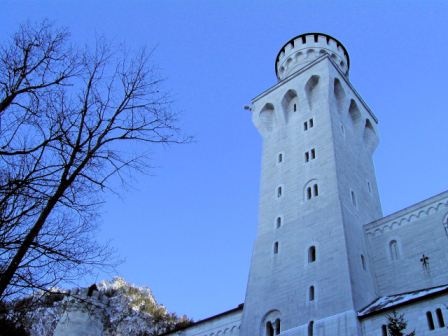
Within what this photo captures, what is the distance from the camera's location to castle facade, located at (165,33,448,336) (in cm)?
1833

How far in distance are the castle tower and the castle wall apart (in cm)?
72

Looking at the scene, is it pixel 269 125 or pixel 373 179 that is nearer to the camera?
pixel 373 179

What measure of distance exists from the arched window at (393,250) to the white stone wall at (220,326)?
763 centimetres

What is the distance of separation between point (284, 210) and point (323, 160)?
11.1 ft

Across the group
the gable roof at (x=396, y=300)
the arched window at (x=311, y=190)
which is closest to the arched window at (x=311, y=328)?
the gable roof at (x=396, y=300)

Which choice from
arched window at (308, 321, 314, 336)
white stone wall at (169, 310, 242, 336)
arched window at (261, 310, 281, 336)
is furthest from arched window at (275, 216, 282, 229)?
arched window at (308, 321, 314, 336)

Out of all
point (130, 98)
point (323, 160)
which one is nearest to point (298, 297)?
point (323, 160)

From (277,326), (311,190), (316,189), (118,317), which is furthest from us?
(118,317)

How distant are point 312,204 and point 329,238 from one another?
2614mm

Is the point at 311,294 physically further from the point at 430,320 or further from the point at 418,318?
the point at 430,320

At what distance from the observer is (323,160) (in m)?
25.1

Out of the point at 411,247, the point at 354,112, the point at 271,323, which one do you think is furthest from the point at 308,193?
the point at 354,112

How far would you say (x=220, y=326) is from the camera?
77.0 feet

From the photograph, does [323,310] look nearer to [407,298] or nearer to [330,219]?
[407,298]
